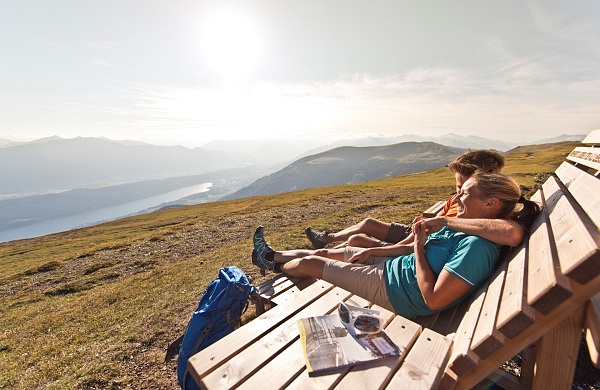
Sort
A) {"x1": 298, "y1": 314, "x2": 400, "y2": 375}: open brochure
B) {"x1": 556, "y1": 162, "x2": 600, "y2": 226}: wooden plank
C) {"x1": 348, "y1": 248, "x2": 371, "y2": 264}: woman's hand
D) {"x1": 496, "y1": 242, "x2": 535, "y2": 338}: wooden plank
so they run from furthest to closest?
{"x1": 348, "y1": 248, "x2": 371, "y2": 264}: woman's hand
{"x1": 298, "y1": 314, "x2": 400, "y2": 375}: open brochure
{"x1": 556, "y1": 162, "x2": 600, "y2": 226}: wooden plank
{"x1": 496, "y1": 242, "x2": 535, "y2": 338}: wooden plank

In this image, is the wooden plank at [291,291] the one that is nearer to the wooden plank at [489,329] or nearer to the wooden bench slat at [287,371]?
the wooden bench slat at [287,371]

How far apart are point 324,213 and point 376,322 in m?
18.9

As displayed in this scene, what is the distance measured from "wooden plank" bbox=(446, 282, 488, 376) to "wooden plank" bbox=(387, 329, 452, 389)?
8cm

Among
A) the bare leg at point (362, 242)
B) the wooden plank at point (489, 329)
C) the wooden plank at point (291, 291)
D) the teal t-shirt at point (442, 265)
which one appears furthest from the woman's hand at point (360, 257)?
the wooden plank at point (489, 329)

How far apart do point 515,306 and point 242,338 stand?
250cm

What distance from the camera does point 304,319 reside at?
117 inches

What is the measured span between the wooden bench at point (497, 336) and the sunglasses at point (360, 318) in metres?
0.16

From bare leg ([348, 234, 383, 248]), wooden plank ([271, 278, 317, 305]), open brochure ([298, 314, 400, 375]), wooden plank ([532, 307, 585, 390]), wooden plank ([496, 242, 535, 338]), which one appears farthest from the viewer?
bare leg ([348, 234, 383, 248])

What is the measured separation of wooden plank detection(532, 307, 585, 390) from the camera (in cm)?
222

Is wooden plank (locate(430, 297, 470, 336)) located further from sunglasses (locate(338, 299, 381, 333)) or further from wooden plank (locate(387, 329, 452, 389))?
sunglasses (locate(338, 299, 381, 333))

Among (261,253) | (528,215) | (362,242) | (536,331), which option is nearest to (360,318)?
(536,331)

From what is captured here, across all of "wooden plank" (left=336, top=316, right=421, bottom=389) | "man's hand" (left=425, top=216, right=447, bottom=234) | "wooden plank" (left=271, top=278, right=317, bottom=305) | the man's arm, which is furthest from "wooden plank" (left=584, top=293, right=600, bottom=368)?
"wooden plank" (left=271, top=278, right=317, bottom=305)

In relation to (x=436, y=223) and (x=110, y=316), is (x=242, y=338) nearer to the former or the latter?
(x=436, y=223)

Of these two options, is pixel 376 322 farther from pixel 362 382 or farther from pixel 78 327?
pixel 78 327
